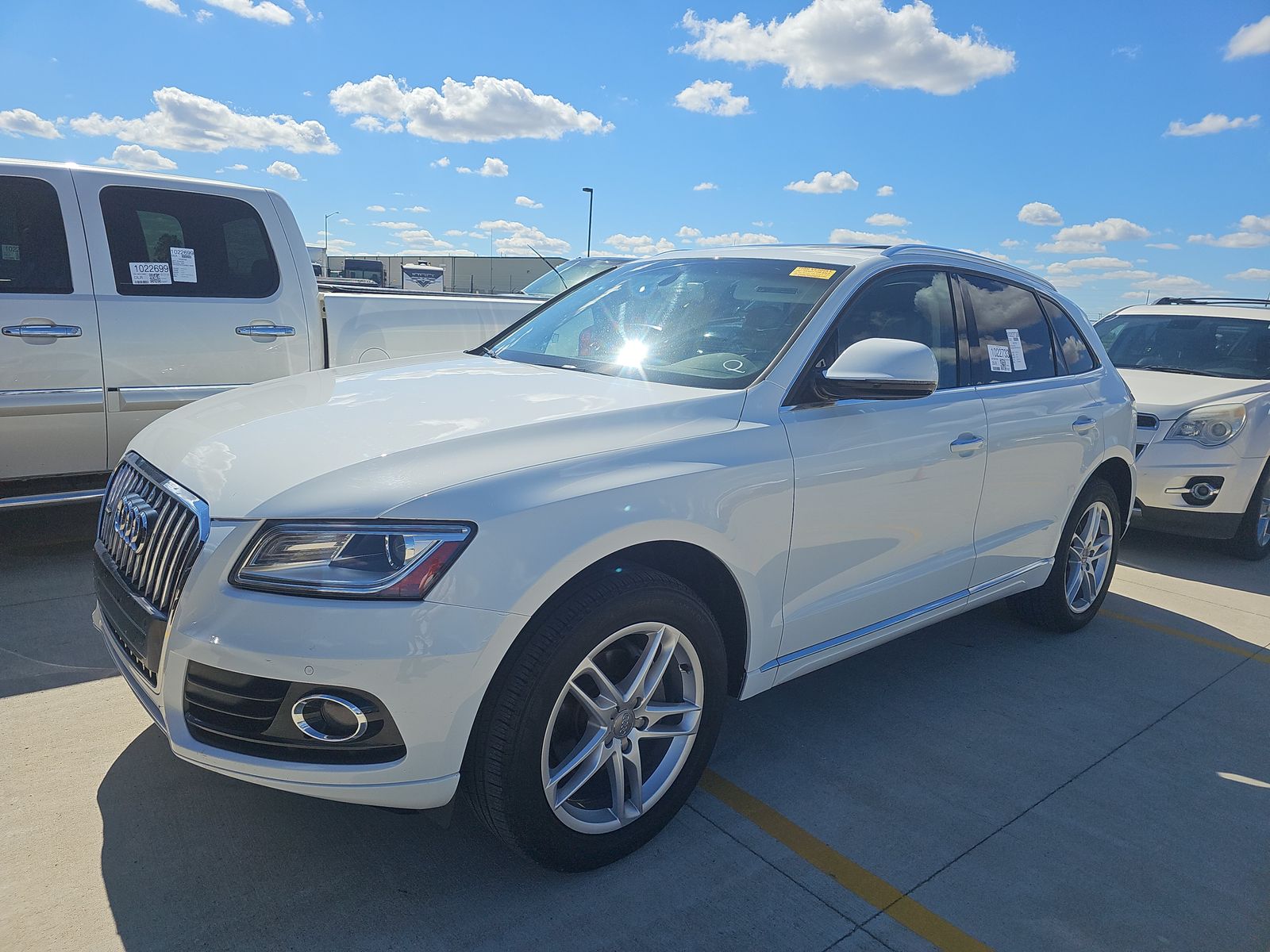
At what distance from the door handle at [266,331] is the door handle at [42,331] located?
80 cm

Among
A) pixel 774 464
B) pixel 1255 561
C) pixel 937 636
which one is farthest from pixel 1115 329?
pixel 774 464

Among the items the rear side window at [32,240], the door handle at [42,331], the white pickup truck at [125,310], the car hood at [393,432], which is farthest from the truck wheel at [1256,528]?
the rear side window at [32,240]

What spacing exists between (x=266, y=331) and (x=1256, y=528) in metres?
6.96

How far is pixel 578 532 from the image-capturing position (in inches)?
92.7

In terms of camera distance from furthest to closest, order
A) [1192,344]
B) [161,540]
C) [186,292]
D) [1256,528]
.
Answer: [1192,344]
[1256,528]
[186,292]
[161,540]

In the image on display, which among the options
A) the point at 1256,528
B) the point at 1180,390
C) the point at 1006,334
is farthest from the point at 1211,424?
the point at 1006,334

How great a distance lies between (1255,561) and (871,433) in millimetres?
5445

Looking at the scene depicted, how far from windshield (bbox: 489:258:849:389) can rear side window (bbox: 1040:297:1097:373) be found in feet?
5.78

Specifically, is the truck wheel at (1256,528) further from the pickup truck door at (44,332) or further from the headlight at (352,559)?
the pickup truck door at (44,332)

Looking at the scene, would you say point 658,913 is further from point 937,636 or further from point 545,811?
point 937,636

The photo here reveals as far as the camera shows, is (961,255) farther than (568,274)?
No

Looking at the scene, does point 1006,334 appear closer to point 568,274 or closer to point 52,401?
point 52,401

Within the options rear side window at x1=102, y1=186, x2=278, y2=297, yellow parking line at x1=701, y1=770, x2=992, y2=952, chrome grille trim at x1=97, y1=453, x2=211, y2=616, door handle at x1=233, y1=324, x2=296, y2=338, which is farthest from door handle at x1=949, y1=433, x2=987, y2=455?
rear side window at x1=102, y1=186, x2=278, y2=297

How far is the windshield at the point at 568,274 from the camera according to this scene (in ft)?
36.6
